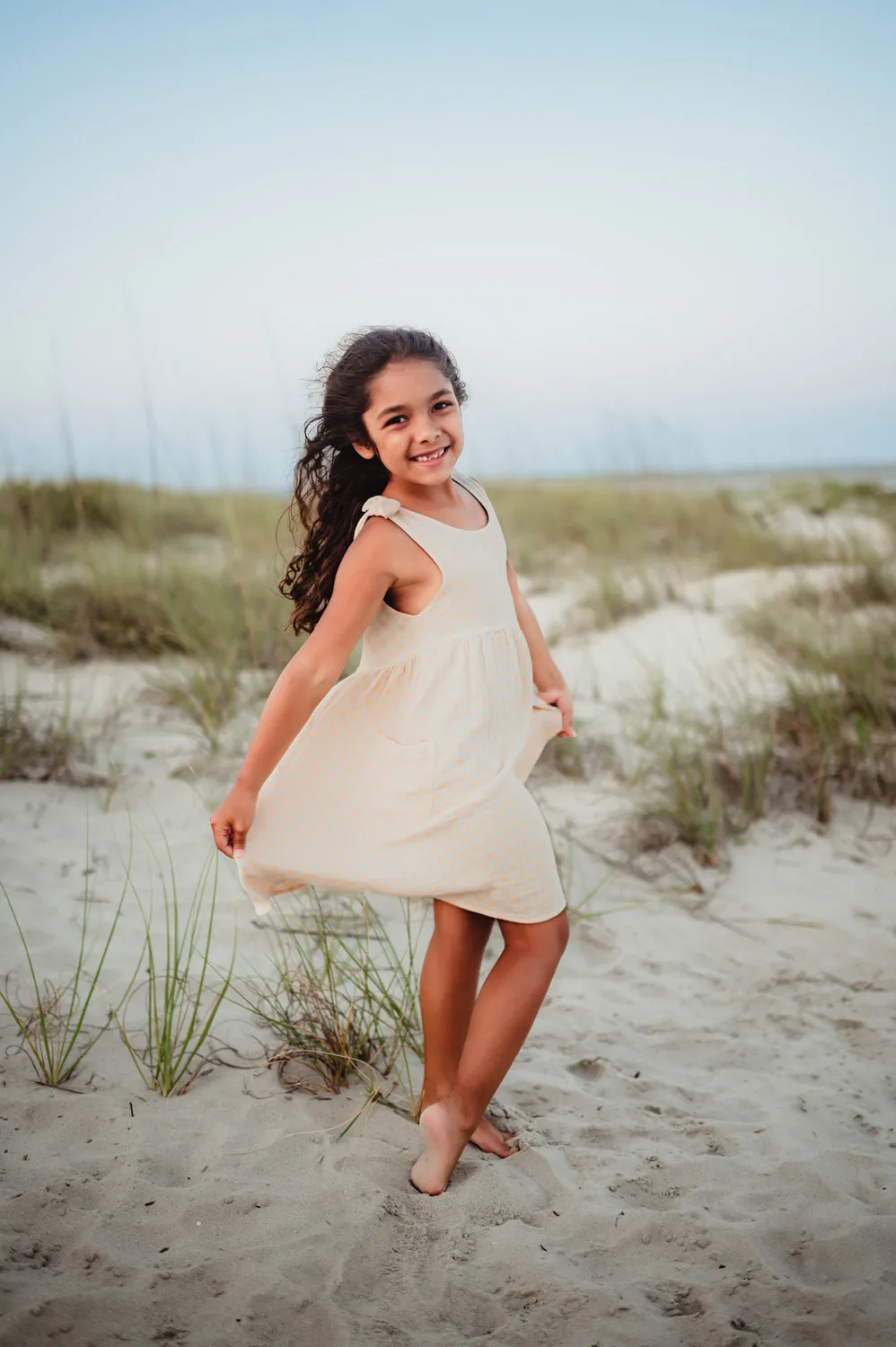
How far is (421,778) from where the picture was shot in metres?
1.90

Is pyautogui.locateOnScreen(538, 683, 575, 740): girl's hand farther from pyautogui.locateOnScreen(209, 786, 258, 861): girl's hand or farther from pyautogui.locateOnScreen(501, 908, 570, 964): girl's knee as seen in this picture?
pyautogui.locateOnScreen(209, 786, 258, 861): girl's hand

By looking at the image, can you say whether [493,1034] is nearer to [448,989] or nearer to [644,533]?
[448,989]

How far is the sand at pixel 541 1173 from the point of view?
169 cm

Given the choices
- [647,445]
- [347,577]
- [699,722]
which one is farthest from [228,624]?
[647,445]

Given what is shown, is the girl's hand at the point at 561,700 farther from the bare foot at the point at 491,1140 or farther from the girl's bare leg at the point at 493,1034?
the bare foot at the point at 491,1140

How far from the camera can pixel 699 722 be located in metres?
3.98

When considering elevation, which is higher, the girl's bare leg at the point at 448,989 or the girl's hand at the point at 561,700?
the girl's hand at the point at 561,700

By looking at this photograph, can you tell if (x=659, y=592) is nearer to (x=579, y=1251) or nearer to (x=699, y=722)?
(x=699, y=722)

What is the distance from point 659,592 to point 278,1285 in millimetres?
5178

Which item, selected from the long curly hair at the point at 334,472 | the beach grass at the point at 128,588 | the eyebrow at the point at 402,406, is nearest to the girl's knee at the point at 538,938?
the long curly hair at the point at 334,472

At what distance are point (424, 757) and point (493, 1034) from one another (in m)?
0.53

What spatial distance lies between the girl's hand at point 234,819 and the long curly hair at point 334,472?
401 millimetres

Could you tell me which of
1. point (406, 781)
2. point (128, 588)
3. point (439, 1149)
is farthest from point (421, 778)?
point (128, 588)

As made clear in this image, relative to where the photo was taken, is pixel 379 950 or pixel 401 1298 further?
pixel 379 950
